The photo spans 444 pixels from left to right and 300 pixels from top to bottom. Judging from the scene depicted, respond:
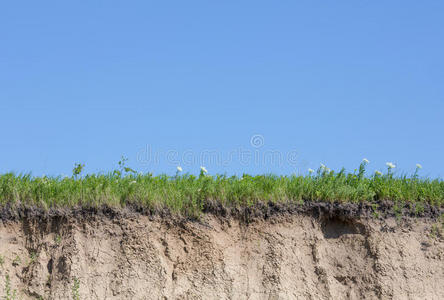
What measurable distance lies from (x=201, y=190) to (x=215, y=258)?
3.46 ft

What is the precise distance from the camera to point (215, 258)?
27.1ft

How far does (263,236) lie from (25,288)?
352cm

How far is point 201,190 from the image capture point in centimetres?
861

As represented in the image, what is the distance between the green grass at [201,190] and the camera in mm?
8422

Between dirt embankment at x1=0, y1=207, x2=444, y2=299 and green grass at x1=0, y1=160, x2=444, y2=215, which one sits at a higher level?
green grass at x1=0, y1=160, x2=444, y2=215

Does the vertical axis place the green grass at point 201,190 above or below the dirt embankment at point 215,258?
above

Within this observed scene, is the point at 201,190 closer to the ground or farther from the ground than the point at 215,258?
farther from the ground

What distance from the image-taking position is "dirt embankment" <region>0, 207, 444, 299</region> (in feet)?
26.4

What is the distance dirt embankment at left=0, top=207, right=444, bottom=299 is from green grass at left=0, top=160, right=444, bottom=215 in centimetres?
24

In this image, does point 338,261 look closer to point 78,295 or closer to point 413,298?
point 413,298

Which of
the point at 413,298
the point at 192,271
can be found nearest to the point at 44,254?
the point at 192,271

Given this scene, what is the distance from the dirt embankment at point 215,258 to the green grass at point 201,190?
24 centimetres

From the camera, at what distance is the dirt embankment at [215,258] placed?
316 inches

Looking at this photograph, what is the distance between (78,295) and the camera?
790 centimetres
